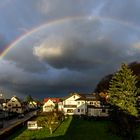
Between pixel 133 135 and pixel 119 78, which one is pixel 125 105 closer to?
pixel 119 78

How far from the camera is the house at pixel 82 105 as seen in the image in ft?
385

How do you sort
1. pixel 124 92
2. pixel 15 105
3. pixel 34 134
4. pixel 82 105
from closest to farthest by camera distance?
pixel 34 134 → pixel 124 92 → pixel 82 105 → pixel 15 105

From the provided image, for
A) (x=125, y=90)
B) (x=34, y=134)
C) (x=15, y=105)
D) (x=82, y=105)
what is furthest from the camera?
(x=15, y=105)

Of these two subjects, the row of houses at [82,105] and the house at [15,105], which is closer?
the row of houses at [82,105]

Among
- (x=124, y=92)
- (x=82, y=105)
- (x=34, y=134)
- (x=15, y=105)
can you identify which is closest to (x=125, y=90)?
(x=124, y=92)

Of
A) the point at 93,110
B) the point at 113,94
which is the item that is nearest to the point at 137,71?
the point at 93,110

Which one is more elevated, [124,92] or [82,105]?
[82,105]

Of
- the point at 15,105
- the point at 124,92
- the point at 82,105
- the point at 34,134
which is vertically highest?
the point at 15,105

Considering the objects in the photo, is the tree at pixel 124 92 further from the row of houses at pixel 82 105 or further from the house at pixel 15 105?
the house at pixel 15 105

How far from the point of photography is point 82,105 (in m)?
125

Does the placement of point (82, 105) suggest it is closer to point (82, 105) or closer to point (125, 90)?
point (82, 105)

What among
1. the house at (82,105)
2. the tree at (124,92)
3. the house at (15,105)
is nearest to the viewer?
the tree at (124,92)

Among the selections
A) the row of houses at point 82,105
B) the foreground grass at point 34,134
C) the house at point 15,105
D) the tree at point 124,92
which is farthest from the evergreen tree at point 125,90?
the house at point 15,105

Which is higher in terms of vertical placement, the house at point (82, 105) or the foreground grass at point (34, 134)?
the house at point (82, 105)
